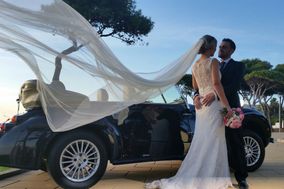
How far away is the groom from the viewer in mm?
5770

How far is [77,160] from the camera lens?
20.4 ft

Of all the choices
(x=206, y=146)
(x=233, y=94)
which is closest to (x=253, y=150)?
(x=206, y=146)

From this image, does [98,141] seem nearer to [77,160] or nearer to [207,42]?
[77,160]

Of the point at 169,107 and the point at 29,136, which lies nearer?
the point at 29,136

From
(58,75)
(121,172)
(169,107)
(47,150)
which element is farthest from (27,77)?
(121,172)

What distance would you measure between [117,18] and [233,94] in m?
16.8

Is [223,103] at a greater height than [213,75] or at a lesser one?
lesser

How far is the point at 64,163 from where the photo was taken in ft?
20.2

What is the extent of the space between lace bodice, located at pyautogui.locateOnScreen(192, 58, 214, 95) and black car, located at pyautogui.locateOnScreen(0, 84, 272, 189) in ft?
3.62

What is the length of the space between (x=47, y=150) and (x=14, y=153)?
1.43ft

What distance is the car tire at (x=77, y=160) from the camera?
239 inches

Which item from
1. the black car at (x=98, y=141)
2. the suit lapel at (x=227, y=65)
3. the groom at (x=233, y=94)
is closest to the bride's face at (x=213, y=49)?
the groom at (x=233, y=94)

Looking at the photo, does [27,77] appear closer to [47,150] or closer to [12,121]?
[12,121]

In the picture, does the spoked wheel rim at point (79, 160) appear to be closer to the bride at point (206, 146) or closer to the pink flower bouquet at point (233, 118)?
the bride at point (206, 146)
